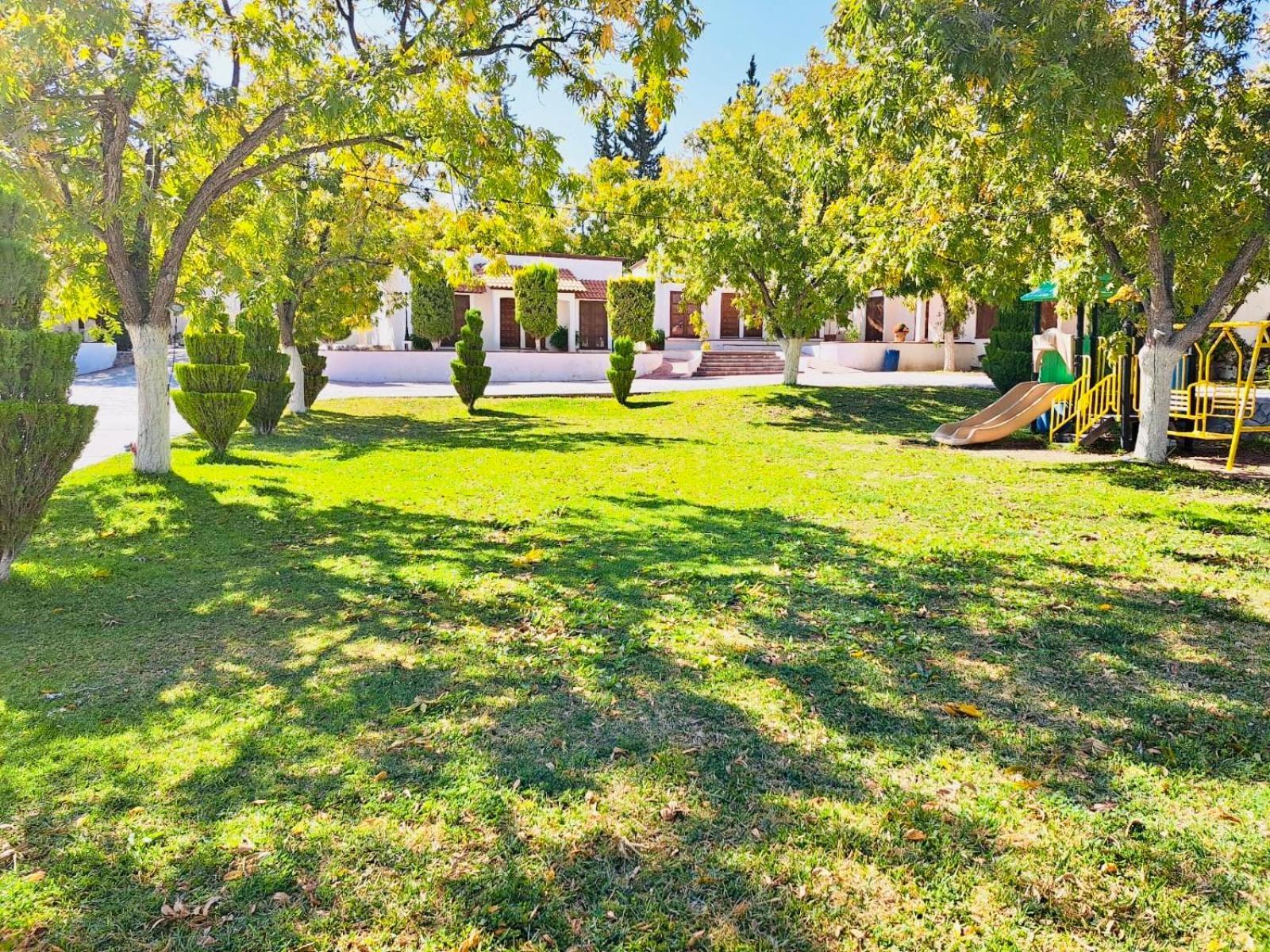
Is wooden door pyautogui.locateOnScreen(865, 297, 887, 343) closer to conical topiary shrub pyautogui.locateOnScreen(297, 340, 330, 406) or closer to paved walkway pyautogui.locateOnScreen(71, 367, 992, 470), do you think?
paved walkway pyautogui.locateOnScreen(71, 367, 992, 470)

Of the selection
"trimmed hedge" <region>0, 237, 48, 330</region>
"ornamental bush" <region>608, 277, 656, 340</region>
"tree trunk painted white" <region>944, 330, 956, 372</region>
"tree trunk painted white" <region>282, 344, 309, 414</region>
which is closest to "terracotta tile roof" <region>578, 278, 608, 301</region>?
"ornamental bush" <region>608, 277, 656, 340</region>

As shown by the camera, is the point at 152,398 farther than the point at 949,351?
No

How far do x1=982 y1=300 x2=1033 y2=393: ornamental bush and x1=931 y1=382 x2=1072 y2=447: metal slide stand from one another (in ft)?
24.7

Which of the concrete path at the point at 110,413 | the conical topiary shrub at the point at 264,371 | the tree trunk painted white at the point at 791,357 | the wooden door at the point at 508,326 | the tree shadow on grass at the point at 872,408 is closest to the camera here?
the concrete path at the point at 110,413

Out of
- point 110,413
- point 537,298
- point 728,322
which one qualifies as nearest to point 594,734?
point 110,413

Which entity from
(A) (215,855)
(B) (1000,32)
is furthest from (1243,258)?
(A) (215,855)

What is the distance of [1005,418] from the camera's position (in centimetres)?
1366

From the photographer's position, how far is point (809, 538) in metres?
6.90

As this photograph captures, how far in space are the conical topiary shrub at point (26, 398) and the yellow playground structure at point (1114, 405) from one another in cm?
1238

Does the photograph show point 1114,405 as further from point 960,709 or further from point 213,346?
point 213,346

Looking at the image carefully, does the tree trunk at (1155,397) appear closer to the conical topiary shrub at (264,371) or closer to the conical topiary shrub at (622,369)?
the conical topiary shrub at (622,369)

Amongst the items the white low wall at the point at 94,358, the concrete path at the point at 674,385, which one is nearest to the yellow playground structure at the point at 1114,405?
the concrete path at the point at 674,385

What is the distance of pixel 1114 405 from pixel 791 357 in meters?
9.61

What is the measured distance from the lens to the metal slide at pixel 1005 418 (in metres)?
13.2
